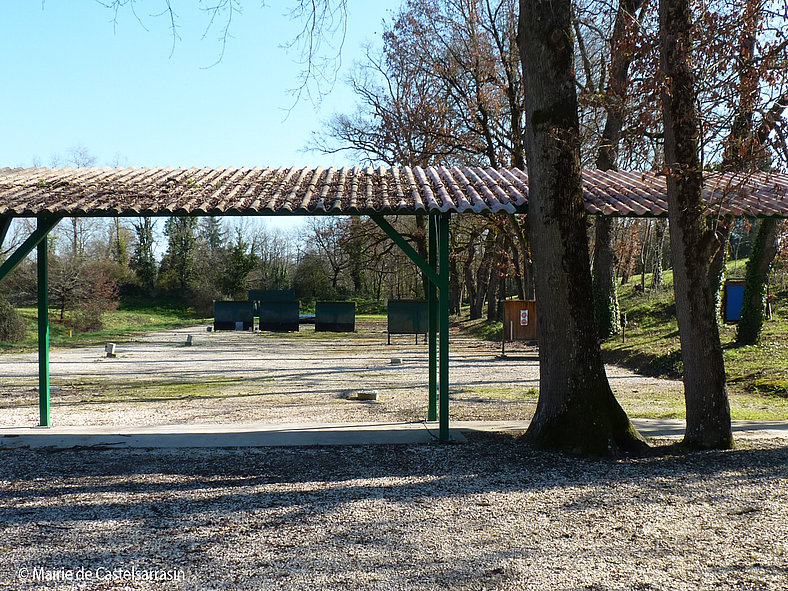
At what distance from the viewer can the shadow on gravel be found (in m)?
5.45

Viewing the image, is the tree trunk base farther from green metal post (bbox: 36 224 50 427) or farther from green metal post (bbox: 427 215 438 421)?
green metal post (bbox: 36 224 50 427)

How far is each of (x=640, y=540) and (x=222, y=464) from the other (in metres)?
4.06

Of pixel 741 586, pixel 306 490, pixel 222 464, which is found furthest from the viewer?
pixel 222 464

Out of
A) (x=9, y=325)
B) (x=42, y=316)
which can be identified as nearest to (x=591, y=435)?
(x=42, y=316)

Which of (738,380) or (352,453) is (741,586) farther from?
(738,380)

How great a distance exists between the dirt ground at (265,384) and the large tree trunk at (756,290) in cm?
275

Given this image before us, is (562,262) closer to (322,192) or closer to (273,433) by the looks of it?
(322,192)

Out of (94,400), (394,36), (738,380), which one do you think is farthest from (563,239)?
(394,36)

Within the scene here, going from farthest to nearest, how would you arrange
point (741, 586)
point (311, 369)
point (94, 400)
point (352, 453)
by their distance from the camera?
1. point (311, 369)
2. point (94, 400)
3. point (352, 453)
4. point (741, 586)

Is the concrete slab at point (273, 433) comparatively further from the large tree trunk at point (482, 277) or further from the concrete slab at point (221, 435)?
the large tree trunk at point (482, 277)

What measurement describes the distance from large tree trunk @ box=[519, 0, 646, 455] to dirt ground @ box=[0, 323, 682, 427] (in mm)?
2696

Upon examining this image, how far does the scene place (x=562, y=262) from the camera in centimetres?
687

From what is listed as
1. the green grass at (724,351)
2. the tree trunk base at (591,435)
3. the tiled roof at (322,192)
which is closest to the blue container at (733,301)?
the green grass at (724,351)

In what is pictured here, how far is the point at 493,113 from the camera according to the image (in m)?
23.2
